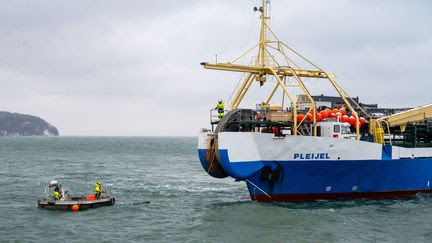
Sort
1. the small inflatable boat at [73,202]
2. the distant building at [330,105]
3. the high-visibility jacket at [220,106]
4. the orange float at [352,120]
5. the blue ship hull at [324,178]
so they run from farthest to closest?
the distant building at [330,105] < the orange float at [352,120] < the high-visibility jacket at [220,106] < the blue ship hull at [324,178] < the small inflatable boat at [73,202]

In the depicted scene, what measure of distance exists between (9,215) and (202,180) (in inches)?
867

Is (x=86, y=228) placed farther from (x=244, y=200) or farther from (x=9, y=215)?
(x=244, y=200)

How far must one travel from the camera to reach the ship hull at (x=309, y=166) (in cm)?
2903

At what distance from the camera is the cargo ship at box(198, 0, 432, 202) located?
29.4 meters

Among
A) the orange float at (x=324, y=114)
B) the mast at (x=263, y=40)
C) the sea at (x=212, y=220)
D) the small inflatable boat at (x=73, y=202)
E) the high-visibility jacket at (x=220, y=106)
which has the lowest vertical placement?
the sea at (x=212, y=220)

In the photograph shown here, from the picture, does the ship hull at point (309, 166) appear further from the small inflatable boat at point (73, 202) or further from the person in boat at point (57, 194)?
the person in boat at point (57, 194)

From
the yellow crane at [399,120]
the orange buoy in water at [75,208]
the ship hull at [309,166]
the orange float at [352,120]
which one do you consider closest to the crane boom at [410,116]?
the yellow crane at [399,120]

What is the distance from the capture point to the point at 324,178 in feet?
101

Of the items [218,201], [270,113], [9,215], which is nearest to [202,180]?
[218,201]

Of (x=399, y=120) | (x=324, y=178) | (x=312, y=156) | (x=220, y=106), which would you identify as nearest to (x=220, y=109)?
(x=220, y=106)

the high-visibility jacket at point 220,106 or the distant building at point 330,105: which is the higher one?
the distant building at point 330,105

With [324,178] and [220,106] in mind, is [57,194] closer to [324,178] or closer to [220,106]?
[220,106]

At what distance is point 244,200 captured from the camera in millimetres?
32938

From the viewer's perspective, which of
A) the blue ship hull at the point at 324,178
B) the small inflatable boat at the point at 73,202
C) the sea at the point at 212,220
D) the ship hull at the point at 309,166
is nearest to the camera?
the sea at the point at 212,220
